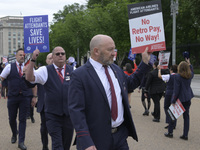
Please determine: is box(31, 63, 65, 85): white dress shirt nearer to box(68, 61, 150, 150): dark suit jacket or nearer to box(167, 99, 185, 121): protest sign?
box(68, 61, 150, 150): dark suit jacket

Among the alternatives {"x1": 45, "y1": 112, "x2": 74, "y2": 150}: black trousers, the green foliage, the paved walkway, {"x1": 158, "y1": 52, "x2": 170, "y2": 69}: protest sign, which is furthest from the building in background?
{"x1": 45, "y1": 112, "x2": 74, "y2": 150}: black trousers

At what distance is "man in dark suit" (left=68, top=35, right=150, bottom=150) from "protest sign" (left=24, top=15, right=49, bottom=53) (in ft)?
11.3

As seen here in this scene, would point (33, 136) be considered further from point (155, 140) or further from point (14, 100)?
point (155, 140)

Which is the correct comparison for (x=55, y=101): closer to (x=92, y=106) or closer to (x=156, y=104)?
(x=92, y=106)

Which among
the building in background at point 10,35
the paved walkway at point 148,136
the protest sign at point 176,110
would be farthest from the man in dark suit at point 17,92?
the building in background at point 10,35

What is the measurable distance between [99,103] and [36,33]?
159 inches

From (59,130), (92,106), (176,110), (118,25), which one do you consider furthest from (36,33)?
(118,25)

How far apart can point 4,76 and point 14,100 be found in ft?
2.02

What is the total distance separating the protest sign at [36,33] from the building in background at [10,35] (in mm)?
173458

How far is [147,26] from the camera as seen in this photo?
396 centimetres

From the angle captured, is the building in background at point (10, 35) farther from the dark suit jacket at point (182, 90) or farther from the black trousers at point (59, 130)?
the black trousers at point (59, 130)

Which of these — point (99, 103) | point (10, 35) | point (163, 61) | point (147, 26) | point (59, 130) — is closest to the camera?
point (99, 103)

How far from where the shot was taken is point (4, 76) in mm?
6301

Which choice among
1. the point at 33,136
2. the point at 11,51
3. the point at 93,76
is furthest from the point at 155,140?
the point at 11,51
